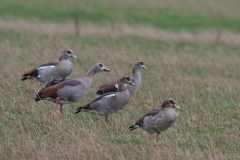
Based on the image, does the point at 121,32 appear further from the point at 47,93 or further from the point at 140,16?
the point at 47,93

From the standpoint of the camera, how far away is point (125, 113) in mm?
9234

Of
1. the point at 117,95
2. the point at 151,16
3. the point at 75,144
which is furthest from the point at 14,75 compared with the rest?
the point at 151,16

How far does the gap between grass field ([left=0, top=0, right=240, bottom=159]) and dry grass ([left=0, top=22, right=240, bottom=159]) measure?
0.02m

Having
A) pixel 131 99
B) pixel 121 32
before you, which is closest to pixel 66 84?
pixel 131 99

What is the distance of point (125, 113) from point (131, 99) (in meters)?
1.42

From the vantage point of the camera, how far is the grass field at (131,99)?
6.66 metres

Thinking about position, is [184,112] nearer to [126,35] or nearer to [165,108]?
[165,108]

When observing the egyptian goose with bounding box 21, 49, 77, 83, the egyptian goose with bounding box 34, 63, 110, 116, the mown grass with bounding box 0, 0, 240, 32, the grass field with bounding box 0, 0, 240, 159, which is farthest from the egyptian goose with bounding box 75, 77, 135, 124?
the mown grass with bounding box 0, 0, 240, 32

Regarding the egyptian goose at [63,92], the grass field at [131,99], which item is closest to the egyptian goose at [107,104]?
the grass field at [131,99]

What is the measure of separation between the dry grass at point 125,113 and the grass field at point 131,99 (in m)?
0.02

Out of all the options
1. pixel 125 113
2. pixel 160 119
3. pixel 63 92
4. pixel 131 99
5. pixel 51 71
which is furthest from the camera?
pixel 51 71

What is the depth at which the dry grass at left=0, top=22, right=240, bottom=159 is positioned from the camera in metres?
6.54

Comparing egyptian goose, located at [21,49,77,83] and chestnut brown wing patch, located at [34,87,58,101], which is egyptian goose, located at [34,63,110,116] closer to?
chestnut brown wing patch, located at [34,87,58,101]

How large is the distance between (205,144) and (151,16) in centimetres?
2955
